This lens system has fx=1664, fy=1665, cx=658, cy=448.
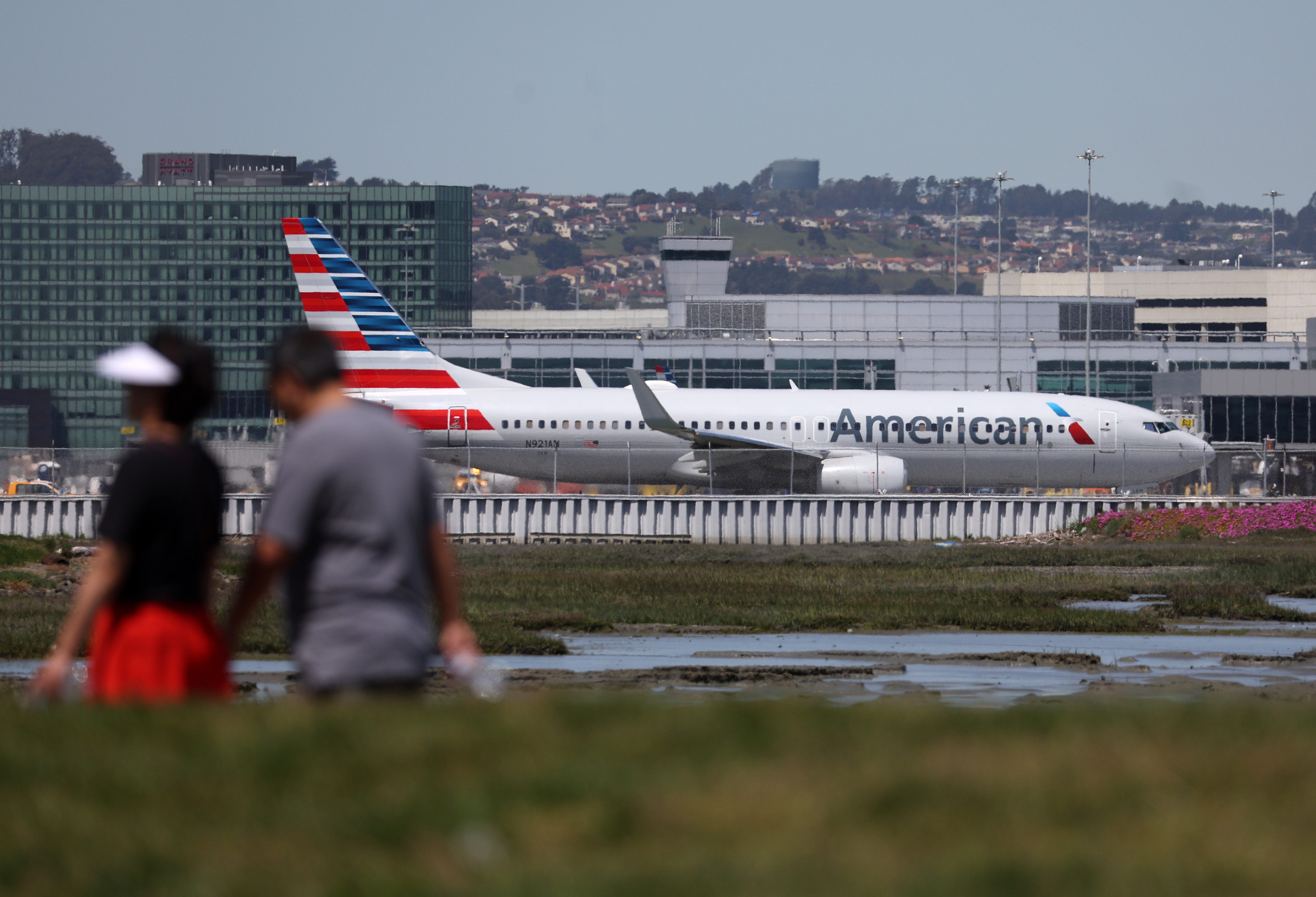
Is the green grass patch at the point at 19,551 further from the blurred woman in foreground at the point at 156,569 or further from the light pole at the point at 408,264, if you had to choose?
the light pole at the point at 408,264

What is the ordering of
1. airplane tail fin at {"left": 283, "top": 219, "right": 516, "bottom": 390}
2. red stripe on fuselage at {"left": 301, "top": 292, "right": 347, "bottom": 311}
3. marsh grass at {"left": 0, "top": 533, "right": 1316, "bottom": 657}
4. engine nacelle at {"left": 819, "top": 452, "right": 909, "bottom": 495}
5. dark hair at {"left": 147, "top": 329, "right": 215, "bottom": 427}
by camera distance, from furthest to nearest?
red stripe on fuselage at {"left": 301, "top": 292, "right": 347, "bottom": 311}
airplane tail fin at {"left": 283, "top": 219, "right": 516, "bottom": 390}
engine nacelle at {"left": 819, "top": 452, "right": 909, "bottom": 495}
marsh grass at {"left": 0, "top": 533, "right": 1316, "bottom": 657}
dark hair at {"left": 147, "top": 329, "right": 215, "bottom": 427}

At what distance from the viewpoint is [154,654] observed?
22.6 feet

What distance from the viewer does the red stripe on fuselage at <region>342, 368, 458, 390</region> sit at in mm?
45031

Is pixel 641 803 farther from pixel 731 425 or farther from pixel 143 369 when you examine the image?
pixel 731 425

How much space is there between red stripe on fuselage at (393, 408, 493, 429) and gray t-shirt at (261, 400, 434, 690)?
125ft

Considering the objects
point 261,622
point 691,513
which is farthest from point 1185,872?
point 691,513

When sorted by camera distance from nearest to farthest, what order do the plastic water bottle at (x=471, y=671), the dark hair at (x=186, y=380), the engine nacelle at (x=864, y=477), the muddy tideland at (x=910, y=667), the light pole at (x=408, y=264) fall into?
1. the plastic water bottle at (x=471, y=671)
2. the dark hair at (x=186, y=380)
3. the muddy tideland at (x=910, y=667)
4. the engine nacelle at (x=864, y=477)
5. the light pole at (x=408, y=264)

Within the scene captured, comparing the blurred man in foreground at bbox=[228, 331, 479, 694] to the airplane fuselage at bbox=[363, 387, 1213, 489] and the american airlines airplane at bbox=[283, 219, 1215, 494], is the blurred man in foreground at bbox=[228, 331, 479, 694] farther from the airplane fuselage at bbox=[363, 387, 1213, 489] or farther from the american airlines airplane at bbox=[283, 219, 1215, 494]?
the airplane fuselage at bbox=[363, 387, 1213, 489]

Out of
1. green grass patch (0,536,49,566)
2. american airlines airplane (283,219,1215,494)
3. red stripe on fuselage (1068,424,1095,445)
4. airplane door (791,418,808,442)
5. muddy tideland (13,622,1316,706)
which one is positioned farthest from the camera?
red stripe on fuselage (1068,424,1095,445)

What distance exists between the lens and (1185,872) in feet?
16.0

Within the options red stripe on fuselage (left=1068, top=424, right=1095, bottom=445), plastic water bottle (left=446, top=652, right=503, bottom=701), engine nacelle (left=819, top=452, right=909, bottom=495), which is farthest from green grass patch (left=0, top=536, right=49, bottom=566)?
red stripe on fuselage (left=1068, top=424, right=1095, bottom=445)

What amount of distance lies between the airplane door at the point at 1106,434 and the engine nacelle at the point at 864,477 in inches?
239

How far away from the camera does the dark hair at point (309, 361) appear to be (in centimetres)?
685

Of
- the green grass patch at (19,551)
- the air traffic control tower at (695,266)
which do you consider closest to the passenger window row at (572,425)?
the green grass patch at (19,551)
